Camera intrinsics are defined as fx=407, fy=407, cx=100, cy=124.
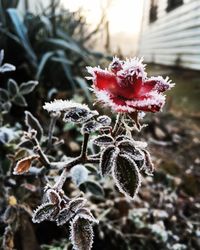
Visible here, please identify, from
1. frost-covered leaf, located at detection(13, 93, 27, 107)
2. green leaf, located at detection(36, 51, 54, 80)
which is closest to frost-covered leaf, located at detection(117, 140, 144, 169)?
frost-covered leaf, located at detection(13, 93, 27, 107)

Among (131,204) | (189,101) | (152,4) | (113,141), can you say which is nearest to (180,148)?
(131,204)

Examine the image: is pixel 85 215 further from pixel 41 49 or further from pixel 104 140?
pixel 41 49

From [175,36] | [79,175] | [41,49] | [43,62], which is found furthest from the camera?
[175,36]

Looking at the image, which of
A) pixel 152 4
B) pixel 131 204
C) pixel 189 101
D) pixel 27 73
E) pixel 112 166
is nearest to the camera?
pixel 112 166

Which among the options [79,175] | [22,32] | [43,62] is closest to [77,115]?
[79,175]

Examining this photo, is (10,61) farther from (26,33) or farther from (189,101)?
(189,101)

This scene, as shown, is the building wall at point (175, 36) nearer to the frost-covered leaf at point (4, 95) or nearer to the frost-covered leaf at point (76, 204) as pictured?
the frost-covered leaf at point (4, 95)

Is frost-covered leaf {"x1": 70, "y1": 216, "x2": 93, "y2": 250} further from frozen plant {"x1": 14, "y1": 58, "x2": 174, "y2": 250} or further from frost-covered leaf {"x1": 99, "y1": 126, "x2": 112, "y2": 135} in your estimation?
frost-covered leaf {"x1": 99, "y1": 126, "x2": 112, "y2": 135}

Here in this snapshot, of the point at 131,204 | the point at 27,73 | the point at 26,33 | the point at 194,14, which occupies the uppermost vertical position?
the point at 26,33
